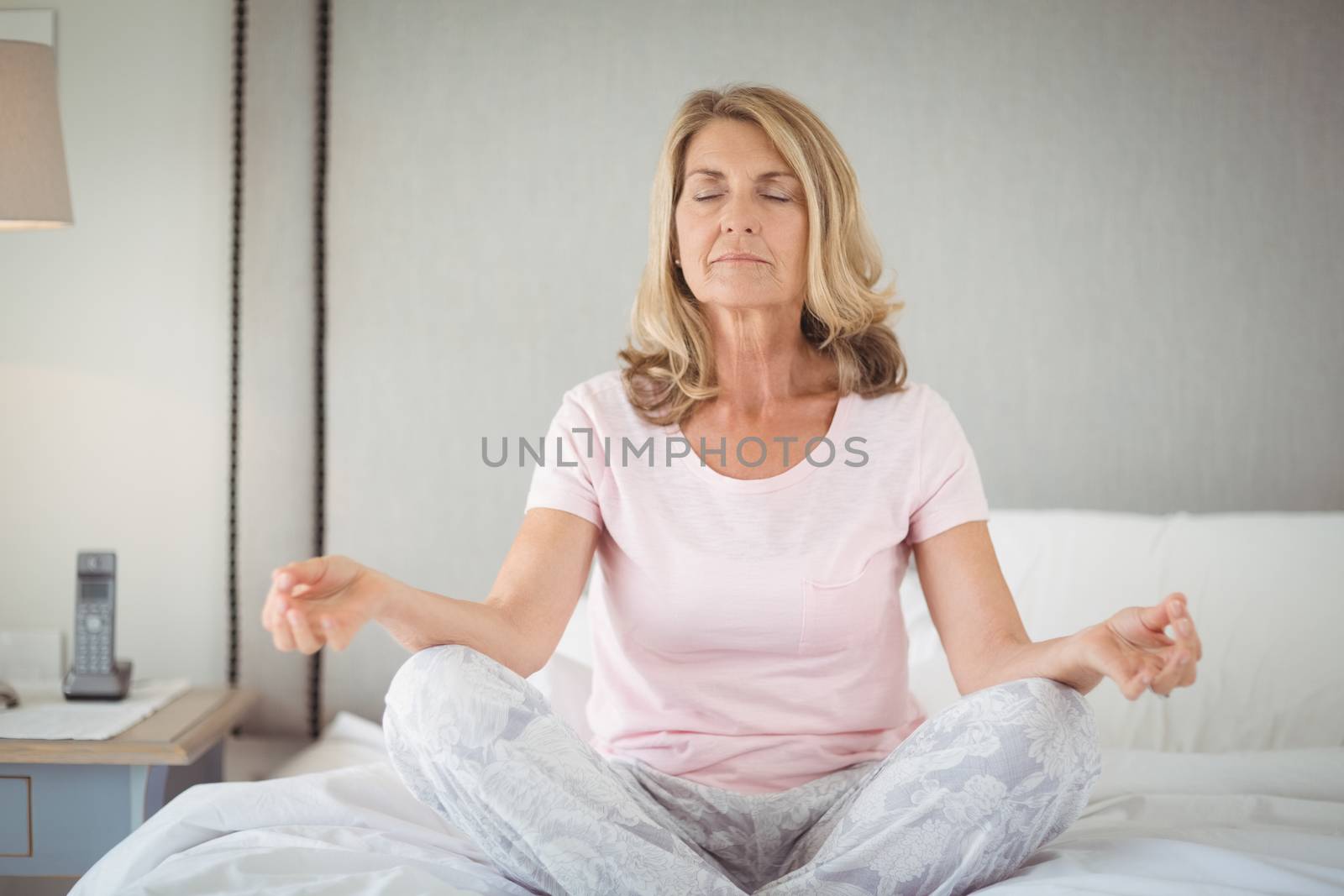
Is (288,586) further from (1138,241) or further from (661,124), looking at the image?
(1138,241)

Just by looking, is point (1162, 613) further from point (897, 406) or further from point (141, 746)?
point (141, 746)

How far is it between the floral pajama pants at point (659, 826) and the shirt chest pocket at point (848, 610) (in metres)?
0.29

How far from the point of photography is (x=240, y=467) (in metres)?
2.25

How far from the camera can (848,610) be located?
143 cm

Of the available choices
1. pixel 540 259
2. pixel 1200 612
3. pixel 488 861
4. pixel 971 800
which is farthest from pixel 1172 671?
pixel 540 259

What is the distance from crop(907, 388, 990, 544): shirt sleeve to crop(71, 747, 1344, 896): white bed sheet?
388 mm

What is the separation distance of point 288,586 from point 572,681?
81 cm

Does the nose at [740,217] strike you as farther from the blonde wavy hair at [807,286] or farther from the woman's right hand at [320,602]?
the woman's right hand at [320,602]

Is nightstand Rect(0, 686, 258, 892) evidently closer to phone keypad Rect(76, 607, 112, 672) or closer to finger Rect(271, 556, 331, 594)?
phone keypad Rect(76, 607, 112, 672)

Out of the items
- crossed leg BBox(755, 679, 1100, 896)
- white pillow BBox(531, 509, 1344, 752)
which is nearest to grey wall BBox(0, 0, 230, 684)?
white pillow BBox(531, 509, 1344, 752)

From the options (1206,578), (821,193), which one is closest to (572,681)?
(821,193)

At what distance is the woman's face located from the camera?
1.53 m

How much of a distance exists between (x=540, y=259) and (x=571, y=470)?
88 cm

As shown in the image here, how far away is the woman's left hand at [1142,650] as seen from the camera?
3.33ft
